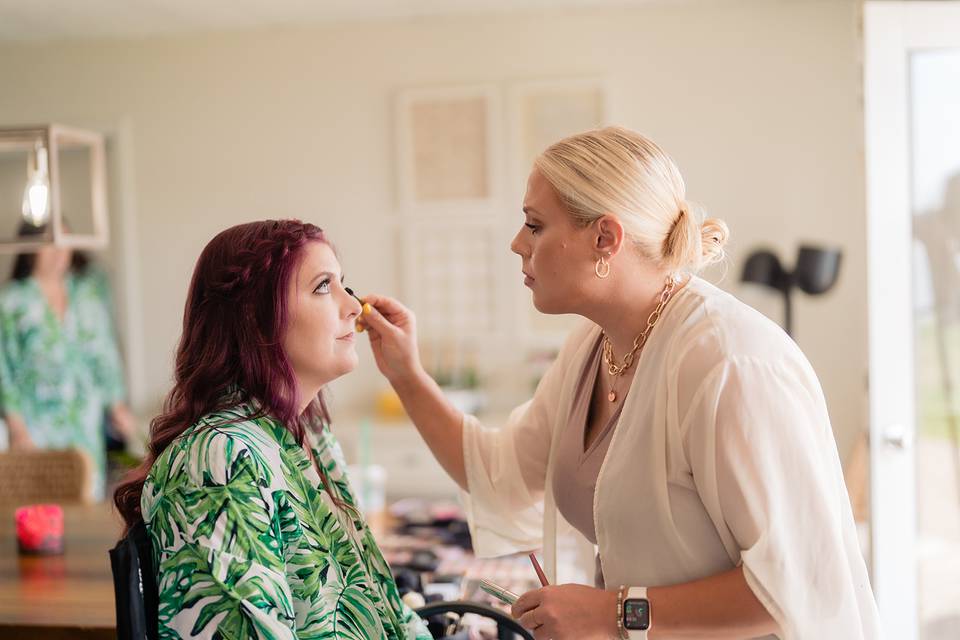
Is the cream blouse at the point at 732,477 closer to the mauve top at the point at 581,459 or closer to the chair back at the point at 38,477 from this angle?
the mauve top at the point at 581,459

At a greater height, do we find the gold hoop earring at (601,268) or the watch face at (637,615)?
the gold hoop earring at (601,268)

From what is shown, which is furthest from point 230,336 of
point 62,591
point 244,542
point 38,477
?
point 38,477

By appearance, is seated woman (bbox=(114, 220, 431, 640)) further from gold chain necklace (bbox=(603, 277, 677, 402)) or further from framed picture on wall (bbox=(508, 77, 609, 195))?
framed picture on wall (bbox=(508, 77, 609, 195))

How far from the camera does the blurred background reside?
165 inches

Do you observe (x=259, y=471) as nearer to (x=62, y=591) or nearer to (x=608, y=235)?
(x=608, y=235)

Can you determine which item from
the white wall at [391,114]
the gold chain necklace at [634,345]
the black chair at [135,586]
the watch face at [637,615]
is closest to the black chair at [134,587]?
the black chair at [135,586]

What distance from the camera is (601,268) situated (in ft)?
4.88

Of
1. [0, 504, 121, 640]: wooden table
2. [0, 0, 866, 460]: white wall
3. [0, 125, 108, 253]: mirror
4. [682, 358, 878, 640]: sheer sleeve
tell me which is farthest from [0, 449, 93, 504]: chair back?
[682, 358, 878, 640]: sheer sleeve

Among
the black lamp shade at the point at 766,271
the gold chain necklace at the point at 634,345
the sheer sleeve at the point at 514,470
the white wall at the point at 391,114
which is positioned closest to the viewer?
the gold chain necklace at the point at 634,345

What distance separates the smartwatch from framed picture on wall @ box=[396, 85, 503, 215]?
127 inches

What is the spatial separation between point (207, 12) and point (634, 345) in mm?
3409

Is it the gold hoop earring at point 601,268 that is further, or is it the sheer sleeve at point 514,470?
the sheer sleeve at point 514,470

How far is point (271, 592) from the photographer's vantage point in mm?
1289

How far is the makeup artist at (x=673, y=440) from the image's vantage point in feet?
4.25
